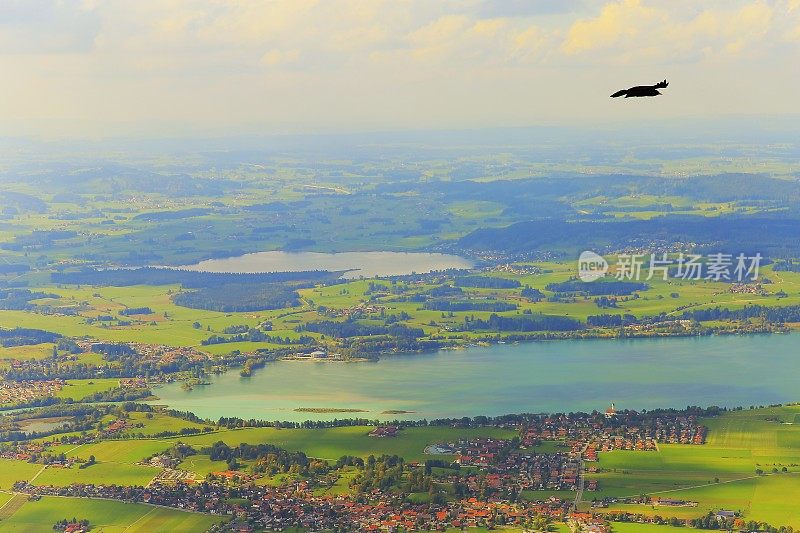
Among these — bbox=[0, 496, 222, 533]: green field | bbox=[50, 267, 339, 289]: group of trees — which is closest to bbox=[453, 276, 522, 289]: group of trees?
bbox=[50, 267, 339, 289]: group of trees

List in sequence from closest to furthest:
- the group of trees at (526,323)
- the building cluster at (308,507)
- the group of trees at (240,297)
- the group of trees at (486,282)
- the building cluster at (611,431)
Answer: the building cluster at (308,507)
the building cluster at (611,431)
the group of trees at (526,323)
the group of trees at (240,297)
the group of trees at (486,282)

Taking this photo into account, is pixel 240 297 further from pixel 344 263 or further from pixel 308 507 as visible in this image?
pixel 308 507

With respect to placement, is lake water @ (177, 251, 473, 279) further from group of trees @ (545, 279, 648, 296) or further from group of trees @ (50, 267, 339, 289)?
group of trees @ (545, 279, 648, 296)

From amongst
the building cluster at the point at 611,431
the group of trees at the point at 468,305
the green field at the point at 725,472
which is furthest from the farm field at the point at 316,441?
the group of trees at the point at 468,305

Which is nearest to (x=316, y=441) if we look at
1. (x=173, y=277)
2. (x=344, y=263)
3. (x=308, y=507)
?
(x=308, y=507)

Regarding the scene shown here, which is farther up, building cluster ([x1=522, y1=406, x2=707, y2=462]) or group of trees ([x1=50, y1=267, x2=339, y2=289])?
group of trees ([x1=50, y1=267, x2=339, y2=289])

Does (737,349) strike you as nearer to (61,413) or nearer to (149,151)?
(61,413)

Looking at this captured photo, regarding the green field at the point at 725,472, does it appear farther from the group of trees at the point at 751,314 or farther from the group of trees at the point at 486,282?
the group of trees at the point at 486,282
